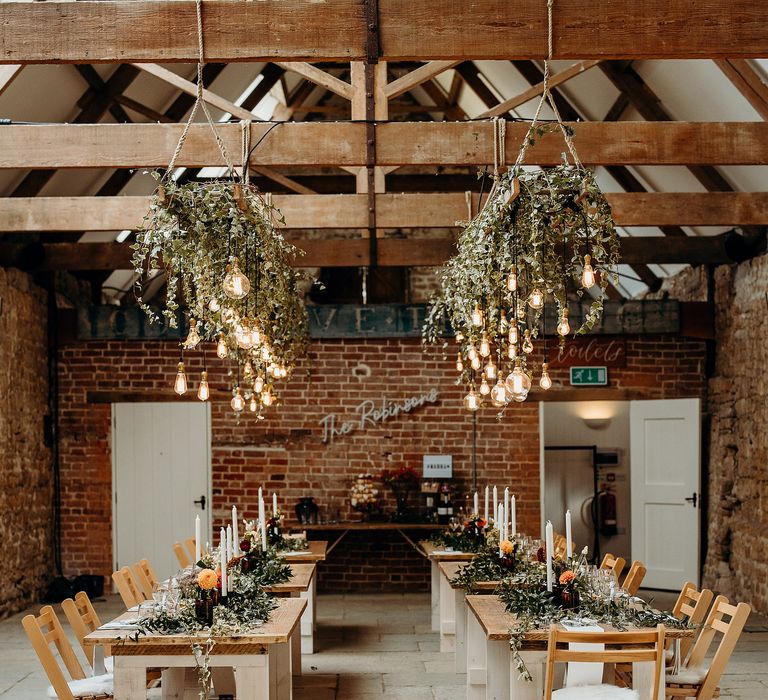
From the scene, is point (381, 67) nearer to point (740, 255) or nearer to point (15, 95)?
point (15, 95)

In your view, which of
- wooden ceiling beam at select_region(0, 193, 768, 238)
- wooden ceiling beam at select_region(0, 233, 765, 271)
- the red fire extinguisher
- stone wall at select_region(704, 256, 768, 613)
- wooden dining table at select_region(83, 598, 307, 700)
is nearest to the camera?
wooden dining table at select_region(83, 598, 307, 700)

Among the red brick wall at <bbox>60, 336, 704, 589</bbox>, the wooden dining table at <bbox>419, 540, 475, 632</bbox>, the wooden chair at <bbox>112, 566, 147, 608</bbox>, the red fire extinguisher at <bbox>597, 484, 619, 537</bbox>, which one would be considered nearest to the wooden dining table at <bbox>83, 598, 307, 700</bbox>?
the wooden chair at <bbox>112, 566, 147, 608</bbox>

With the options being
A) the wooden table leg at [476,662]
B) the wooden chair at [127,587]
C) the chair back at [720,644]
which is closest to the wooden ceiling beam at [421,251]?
the wooden chair at [127,587]

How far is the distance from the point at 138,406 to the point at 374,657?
15.8 feet

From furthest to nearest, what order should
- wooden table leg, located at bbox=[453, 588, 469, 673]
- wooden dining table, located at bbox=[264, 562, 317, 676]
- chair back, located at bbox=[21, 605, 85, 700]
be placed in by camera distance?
1. wooden table leg, located at bbox=[453, 588, 469, 673]
2. wooden dining table, located at bbox=[264, 562, 317, 676]
3. chair back, located at bbox=[21, 605, 85, 700]

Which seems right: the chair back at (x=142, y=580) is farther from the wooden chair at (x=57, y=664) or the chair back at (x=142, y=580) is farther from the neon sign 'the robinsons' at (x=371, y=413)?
the neon sign 'the robinsons' at (x=371, y=413)

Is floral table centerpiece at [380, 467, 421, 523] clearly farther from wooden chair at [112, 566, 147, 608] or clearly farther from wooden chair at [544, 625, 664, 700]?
wooden chair at [544, 625, 664, 700]

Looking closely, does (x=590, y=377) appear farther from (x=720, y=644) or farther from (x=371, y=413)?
(x=720, y=644)

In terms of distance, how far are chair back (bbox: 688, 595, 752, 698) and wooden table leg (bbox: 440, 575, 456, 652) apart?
2816mm

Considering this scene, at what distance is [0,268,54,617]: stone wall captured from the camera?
9461mm

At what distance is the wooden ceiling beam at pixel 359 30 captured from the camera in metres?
4.27

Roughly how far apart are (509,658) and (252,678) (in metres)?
1.34

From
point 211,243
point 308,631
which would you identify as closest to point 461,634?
point 308,631

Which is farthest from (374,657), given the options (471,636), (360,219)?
(360,219)
